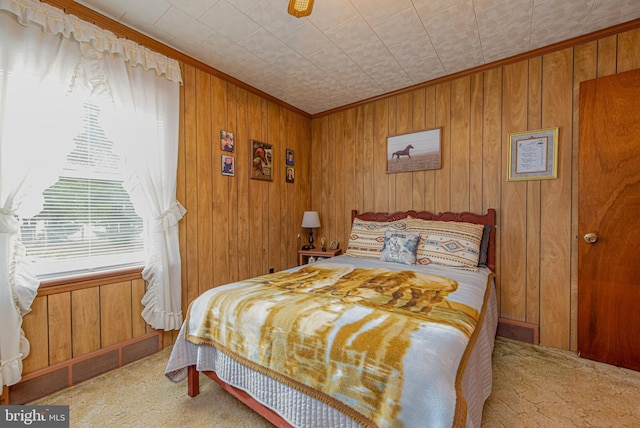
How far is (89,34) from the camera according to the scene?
6.08ft

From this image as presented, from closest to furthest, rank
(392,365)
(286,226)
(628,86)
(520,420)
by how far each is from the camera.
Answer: (392,365) → (520,420) → (628,86) → (286,226)

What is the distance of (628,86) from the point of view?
1.99 metres

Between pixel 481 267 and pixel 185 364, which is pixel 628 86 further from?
pixel 185 364

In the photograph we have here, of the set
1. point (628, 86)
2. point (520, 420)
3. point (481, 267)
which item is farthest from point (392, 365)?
point (628, 86)

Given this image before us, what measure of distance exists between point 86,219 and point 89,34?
128 centimetres

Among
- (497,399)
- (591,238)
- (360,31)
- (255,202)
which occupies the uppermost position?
(360,31)

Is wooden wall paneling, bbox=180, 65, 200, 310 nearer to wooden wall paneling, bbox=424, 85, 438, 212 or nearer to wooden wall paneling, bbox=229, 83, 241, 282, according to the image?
wooden wall paneling, bbox=229, 83, 241, 282

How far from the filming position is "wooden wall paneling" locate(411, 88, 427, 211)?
2.99 m

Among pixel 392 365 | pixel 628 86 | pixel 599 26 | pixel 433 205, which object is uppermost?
Answer: pixel 599 26

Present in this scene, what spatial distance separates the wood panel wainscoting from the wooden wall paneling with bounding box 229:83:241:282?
85 cm

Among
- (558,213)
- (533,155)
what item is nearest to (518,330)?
(558,213)

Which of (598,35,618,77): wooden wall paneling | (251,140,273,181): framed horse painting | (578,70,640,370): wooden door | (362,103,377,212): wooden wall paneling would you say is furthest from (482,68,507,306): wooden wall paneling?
(251,140,273,181): framed horse painting

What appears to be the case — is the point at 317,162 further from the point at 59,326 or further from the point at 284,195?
the point at 59,326

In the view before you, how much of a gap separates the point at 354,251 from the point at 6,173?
8.79 ft
